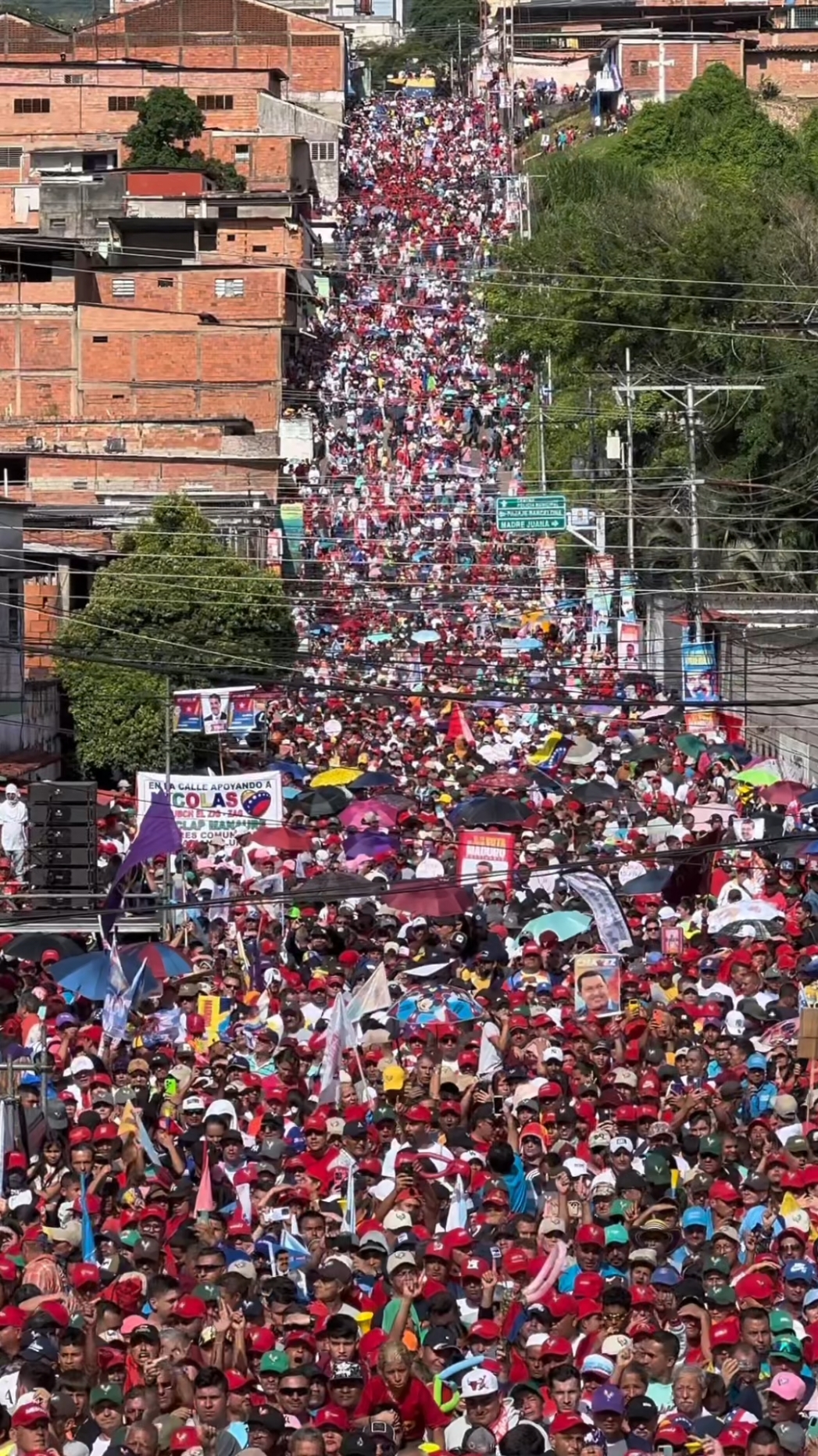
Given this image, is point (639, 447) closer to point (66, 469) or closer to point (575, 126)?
point (66, 469)

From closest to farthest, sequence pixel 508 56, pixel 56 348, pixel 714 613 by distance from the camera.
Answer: pixel 714 613 → pixel 56 348 → pixel 508 56

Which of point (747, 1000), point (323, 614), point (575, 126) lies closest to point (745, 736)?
point (323, 614)

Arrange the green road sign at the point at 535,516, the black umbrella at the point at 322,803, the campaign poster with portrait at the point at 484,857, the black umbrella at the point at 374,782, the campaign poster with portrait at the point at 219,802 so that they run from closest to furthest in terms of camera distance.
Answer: the campaign poster with portrait at the point at 484,857, the campaign poster with portrait at the point at 219,802, the black umbrella at the point at 322,803, the black umbrella at the point at 374,782, the green road sign at the point at 535,516

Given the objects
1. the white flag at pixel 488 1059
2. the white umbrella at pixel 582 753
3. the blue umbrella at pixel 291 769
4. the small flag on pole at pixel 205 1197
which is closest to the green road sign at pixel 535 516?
the blue umbrella at pixel 291 769

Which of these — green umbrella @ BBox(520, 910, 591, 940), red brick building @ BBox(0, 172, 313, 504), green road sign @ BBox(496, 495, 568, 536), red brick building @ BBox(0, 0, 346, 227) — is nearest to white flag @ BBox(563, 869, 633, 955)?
green umbrella @ BBox(520, 910, 591, 940)

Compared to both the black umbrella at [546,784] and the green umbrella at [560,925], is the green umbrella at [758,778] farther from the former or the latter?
the green umbrella at [560,925]

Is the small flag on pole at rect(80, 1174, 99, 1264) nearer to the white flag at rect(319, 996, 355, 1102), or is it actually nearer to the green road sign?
the white flag at rect(319, 996, 355, 1102)
